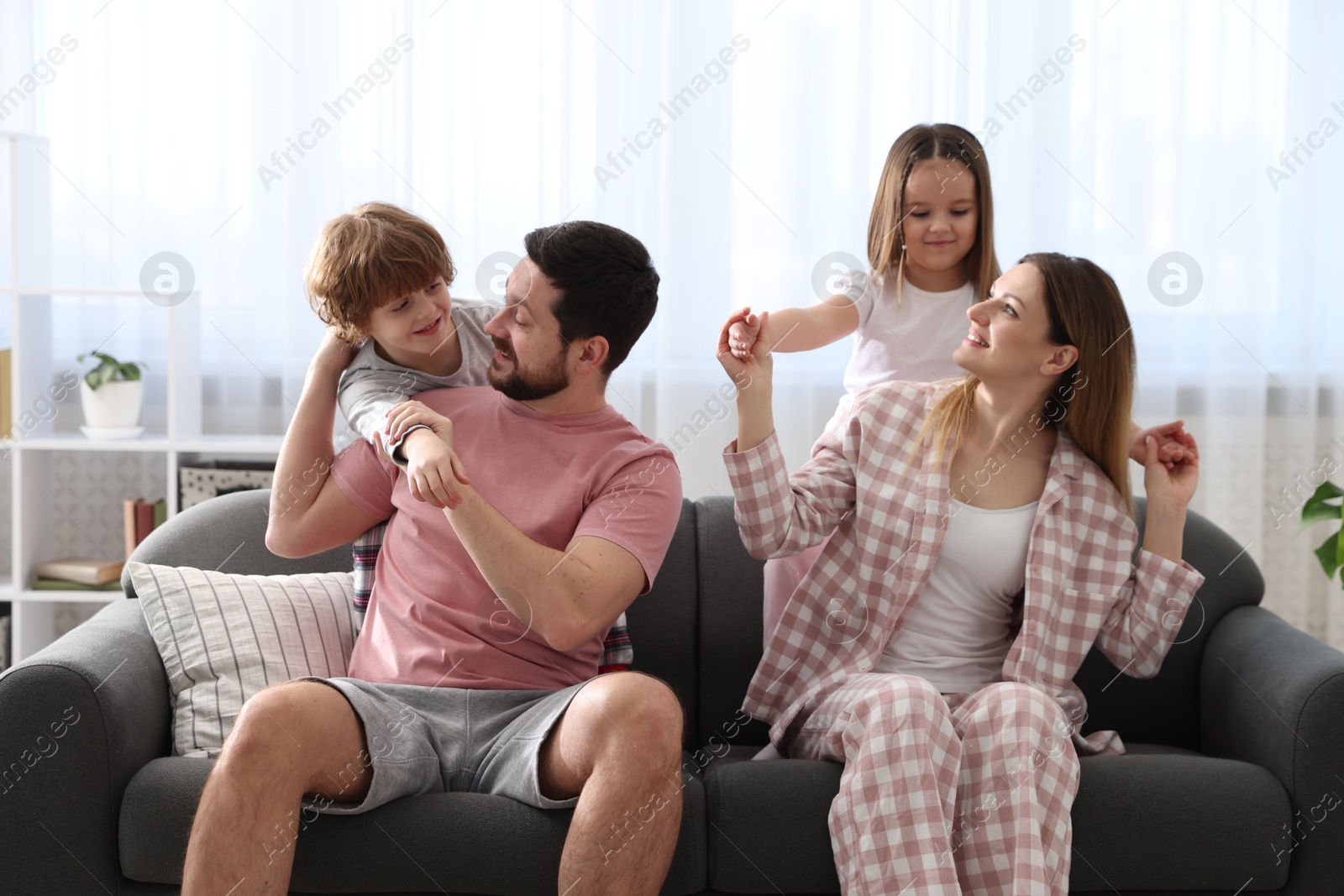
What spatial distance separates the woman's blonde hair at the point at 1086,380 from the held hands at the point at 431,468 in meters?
0.75

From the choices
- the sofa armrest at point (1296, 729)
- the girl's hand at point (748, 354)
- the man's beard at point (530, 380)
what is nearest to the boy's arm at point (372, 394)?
the man's beard at point (530, 380)

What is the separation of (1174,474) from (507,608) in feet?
3.42

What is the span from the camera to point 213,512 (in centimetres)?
208

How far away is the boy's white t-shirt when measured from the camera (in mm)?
2176

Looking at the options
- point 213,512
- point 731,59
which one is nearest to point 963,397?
point 213,512

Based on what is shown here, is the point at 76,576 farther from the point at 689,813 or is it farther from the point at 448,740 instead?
the point at 689,813

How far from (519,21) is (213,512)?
5.41 feet

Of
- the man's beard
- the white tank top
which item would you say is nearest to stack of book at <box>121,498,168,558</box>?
the man's beard

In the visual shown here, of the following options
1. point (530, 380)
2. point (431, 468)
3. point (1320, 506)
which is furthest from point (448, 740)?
point (1320, 506)

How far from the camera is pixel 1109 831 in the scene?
63.8 inches

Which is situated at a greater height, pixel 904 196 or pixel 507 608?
pixel 904 196

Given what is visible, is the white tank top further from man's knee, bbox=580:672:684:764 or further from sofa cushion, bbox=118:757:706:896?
sofa cushion, bbox=118:757:706:896

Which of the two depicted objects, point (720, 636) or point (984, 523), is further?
point (720, 636)

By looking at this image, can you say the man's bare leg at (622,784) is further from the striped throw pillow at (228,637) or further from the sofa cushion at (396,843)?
the striped throw pillow at (228,637)
